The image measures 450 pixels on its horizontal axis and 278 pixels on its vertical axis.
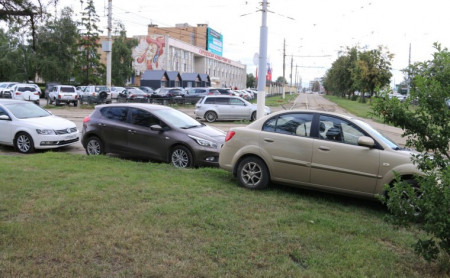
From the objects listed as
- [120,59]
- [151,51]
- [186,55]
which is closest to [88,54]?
[120,59]

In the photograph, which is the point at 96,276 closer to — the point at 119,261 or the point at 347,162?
the point at 119,261

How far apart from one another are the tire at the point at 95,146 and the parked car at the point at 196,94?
26.9 m

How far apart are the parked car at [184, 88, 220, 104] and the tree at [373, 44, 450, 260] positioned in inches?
1317

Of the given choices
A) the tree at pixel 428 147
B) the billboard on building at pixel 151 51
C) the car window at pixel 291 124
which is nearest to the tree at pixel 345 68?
the billboard on building at pixel 151 51

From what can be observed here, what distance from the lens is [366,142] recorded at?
591 centimetres

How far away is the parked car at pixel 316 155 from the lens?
590 centimetres

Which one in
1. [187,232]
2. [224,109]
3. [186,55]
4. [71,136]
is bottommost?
[187,232]

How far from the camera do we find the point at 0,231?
4.32 m

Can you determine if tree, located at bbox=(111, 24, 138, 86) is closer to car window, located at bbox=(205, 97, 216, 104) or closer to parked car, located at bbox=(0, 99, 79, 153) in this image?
car window, located at bbox=(205, 97, 216, 104)

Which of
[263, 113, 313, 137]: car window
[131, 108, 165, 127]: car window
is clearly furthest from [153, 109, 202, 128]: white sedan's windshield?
[263, 113, 313, 137]: car window

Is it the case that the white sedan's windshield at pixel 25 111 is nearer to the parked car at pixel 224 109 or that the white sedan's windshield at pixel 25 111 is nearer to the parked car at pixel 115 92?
the parked car at pixel 224 109

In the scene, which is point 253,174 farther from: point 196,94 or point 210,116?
point 196,94

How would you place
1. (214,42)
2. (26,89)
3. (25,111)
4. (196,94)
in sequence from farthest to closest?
(214,42), (196,94), (26,89), (25,111)

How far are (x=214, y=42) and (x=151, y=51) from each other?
48.7 meters
